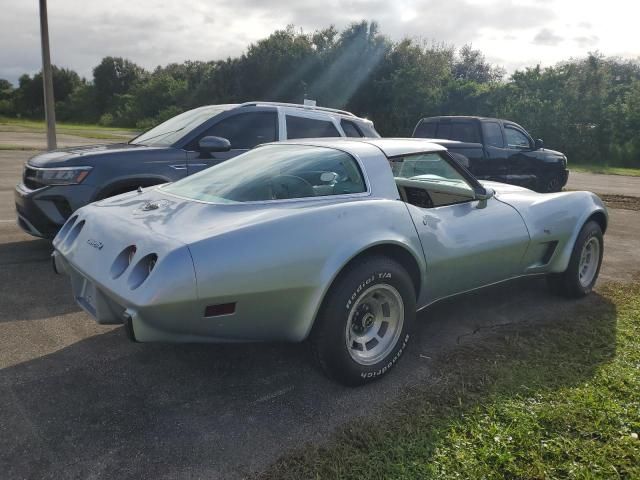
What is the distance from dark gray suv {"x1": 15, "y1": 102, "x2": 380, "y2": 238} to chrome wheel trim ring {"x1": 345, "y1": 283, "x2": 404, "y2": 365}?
277cm

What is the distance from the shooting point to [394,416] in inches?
102

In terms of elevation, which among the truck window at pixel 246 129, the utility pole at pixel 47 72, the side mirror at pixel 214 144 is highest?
the utility pole at pixel 47 72

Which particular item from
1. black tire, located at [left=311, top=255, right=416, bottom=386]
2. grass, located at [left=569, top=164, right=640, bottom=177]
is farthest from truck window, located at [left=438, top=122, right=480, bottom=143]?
grass, located at [left=569, top=164, right=640, bottom=177]

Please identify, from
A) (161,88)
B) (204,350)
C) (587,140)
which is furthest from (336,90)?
(204,350)

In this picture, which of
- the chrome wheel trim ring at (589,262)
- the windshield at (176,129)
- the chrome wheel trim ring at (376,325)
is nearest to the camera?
the chrome wheel trim ring at (376,325)

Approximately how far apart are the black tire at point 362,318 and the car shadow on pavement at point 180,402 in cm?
14

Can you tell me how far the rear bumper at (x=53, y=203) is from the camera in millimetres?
4770

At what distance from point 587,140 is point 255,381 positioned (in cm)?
2979

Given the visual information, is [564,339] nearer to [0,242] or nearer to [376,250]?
[376,250]

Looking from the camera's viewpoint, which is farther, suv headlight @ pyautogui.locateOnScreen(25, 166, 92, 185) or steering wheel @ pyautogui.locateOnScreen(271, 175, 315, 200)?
suv headlight @ pyautogui.locateOnScreen(25, 166, 92, 185)

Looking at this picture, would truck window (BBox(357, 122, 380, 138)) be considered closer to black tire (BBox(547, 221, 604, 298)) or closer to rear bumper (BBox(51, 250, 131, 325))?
black tire (BBox(547, 221, 604, 298))

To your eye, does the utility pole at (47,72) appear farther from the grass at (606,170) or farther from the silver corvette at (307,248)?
the grass at (606,170)

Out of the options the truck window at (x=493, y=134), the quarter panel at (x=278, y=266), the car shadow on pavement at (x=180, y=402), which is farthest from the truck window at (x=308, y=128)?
the truck window at (x=493, y=134)

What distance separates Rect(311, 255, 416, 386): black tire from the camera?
2.67 meters
